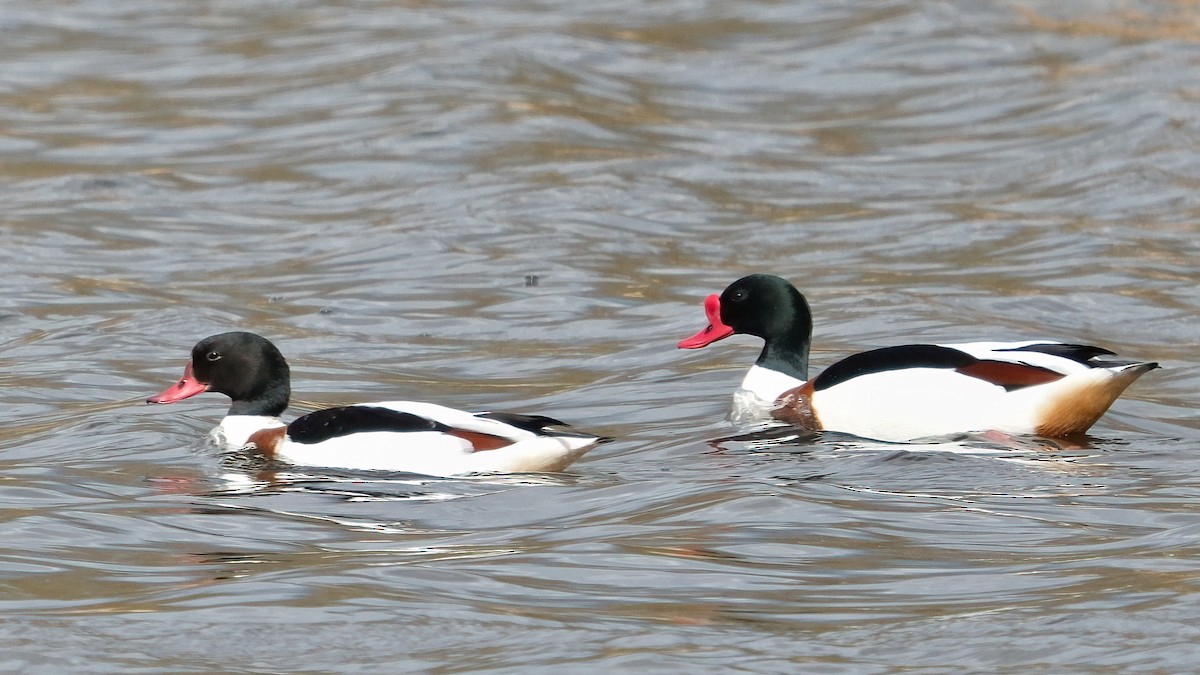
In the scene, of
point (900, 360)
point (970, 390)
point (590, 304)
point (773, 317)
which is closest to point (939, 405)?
point (970, 390)

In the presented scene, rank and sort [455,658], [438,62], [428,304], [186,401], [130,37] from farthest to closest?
[130,37]
[438,62]
[428,304]
[186,401]
[455,658]

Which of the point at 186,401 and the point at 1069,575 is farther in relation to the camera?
the point at 186,401

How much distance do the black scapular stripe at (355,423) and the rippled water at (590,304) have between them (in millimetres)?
284

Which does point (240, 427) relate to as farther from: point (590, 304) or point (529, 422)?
point (590, 304)

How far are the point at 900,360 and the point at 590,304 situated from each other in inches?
170

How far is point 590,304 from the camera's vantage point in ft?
44.9

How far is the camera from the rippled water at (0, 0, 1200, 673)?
21.7 ft

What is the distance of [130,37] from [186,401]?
45.5ft

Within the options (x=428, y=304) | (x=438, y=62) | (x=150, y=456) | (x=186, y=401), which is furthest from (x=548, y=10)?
(x=150, y=456)

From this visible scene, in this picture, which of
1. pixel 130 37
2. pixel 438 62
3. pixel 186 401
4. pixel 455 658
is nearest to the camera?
pixel 455 658

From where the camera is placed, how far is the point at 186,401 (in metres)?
11.1

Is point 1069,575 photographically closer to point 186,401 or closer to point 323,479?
point 323,479

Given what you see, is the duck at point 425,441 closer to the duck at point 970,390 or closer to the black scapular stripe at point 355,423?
the black scapular stripe at point 355,423

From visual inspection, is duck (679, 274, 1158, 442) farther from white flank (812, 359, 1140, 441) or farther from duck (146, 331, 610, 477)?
duck (146, 331, 610, 477)
